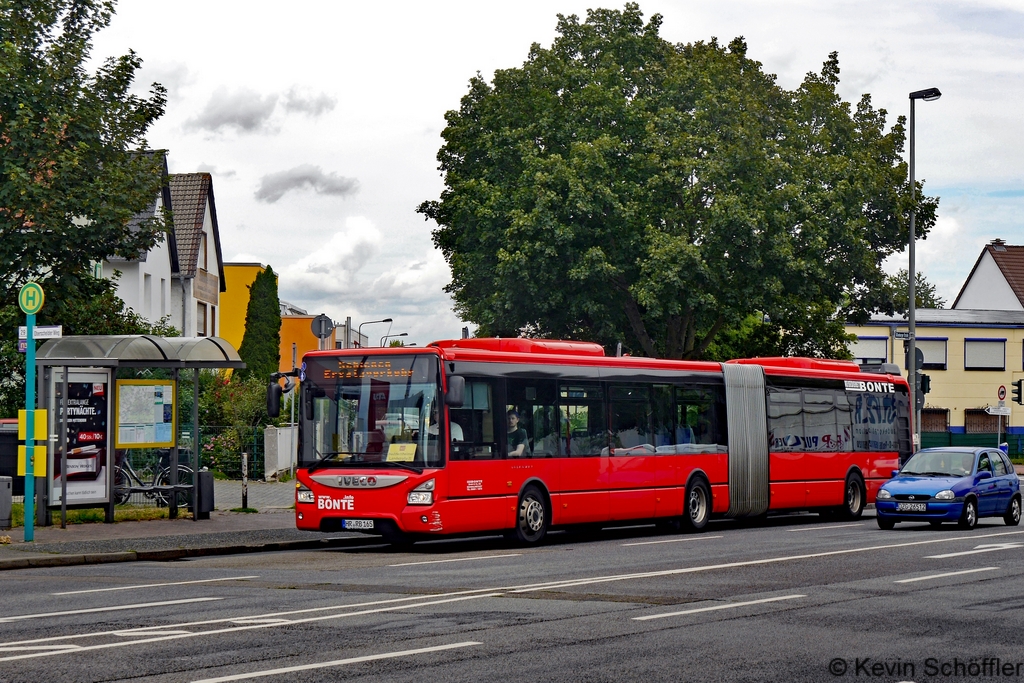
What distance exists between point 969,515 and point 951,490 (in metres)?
0.61

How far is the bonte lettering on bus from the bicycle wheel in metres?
4.64

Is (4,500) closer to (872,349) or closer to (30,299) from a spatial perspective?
(30,299)

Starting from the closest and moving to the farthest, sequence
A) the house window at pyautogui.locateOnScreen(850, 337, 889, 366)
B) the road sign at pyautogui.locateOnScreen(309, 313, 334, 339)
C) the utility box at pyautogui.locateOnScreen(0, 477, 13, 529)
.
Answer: the utility box at pyautogui.locateOnScreen(0, 477, 13, 529), the road sign at pyautogui.locateOnScreen(309, 313, 334, 339), the house window at pyautogui.locateOnScreen(850, 337, 889, 366)

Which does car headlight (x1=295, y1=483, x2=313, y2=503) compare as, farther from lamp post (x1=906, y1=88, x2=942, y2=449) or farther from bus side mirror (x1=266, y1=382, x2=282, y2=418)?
lamp post (x1=906, y1=88, x2=942, y2=449)

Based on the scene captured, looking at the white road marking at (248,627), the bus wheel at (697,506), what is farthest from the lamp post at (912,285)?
the white road marking at (248,627)

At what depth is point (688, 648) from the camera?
954 cm

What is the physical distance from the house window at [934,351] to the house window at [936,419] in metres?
2.29

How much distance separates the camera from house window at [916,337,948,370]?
7144 centimetres

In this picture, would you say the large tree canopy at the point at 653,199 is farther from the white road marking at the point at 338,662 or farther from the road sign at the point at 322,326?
the white road marking at the point at 338,662

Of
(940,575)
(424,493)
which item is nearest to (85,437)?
(424,493)

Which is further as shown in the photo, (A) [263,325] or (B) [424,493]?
(A) [263,325]

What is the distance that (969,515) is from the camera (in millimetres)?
23234

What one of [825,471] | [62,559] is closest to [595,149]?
[825,471]

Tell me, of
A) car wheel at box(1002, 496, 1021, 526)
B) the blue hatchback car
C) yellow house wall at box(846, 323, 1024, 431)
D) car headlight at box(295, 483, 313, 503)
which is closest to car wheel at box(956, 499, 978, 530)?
the blue hatchback car
